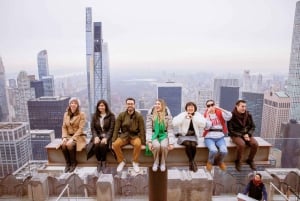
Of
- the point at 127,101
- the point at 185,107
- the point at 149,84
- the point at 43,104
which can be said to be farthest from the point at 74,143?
the point at 43,104

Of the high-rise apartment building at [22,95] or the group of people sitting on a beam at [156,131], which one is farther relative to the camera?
the high-rise apartment building at [22,95]

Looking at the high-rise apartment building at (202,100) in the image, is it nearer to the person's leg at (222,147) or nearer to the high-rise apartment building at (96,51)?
the person's leg at (222,147)

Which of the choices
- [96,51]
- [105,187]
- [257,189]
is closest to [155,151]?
[257,189]

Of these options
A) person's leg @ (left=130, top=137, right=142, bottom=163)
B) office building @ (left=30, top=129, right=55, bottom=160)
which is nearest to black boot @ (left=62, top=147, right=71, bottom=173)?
office building @ (left=30, top=129, right=55, bottom=160)

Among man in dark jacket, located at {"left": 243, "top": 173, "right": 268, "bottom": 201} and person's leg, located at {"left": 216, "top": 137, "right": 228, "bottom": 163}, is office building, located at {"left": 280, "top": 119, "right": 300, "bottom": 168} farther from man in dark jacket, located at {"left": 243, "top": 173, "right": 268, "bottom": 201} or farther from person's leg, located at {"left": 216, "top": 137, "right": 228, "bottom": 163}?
person's leg, located at {"left": 216, "top": 137, "right": 228, "bottom": 163}

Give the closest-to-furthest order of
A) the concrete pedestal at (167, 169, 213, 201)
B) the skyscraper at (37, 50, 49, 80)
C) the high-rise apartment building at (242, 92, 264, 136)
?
the concrete pedestal at (167, 169, 213, 201) → the high-rise apartment building at (242, 92, 264, 136) → the skyscraper at (37, 50, 49, 80)

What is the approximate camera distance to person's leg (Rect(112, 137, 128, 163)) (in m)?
2.44

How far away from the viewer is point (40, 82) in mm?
19281

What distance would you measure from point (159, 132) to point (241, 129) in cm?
106

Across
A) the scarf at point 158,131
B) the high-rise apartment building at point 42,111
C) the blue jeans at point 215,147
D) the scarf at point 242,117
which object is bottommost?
the high-rise apartment building at point 42,111

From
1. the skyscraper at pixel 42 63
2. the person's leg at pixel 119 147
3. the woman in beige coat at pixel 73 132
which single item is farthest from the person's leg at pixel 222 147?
the skyscraper at pixel 42 63

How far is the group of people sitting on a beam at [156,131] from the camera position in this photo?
96.3 inches

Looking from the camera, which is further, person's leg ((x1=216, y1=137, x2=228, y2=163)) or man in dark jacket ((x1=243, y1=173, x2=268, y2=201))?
man in dark jacket ((x1=243, y1=173, x2=268, y2=201))

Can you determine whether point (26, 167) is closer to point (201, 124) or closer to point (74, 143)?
point (74, 143)
